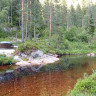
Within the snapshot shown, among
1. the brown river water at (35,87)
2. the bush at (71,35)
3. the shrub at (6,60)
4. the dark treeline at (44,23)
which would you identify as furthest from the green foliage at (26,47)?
the bush at (71,35)

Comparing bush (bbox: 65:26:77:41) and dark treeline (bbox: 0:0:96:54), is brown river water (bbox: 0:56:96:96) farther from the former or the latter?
bush (bbox: 65:26:77:41)

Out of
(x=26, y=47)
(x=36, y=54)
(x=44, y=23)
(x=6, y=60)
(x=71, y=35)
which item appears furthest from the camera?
(x=44, y=23)

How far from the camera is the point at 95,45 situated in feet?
125

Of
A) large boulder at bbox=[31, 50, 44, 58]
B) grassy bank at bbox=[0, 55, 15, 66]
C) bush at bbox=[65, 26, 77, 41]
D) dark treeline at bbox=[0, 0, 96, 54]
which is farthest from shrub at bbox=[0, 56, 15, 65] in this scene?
bush at bbox=[65, 26, 77, 41]

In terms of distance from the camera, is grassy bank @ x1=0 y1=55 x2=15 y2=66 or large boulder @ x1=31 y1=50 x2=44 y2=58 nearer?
grassy bank @ x1=0 y1=55 x2=15 y2=66

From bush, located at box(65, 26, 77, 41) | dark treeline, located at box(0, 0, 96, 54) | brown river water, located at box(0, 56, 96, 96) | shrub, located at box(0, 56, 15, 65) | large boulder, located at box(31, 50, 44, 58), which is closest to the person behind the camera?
brown river water, located at box(0, 56, 96, 96)

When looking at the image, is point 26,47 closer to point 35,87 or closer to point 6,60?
point 6,60

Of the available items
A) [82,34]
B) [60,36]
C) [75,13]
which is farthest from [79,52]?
[75,13]

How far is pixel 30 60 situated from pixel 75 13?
49.0 meters

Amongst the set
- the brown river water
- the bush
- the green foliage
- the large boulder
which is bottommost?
the brown river water

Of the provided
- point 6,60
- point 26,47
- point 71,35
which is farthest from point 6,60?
point 71,35

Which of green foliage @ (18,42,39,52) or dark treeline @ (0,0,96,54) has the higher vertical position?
dark treeline @ (0,0,96,54)

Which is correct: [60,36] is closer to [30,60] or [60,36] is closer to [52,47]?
[52,47]

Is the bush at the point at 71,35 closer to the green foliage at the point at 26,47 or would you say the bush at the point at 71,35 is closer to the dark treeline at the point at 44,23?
the dark treeline at the point at 44,23
